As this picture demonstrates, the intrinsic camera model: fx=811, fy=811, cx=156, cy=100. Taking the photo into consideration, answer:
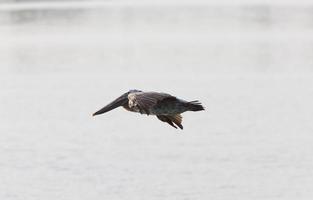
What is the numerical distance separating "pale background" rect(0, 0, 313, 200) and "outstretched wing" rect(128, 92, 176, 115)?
654 inches

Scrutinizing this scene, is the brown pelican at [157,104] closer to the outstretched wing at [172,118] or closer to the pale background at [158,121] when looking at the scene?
the outstretched wing at [172,118]

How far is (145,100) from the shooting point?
411 inches

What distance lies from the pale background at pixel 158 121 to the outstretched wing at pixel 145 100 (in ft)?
54.5

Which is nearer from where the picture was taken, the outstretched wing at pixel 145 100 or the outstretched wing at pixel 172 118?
the outstretched wing at pixel 145 100

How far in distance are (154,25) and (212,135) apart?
196ft

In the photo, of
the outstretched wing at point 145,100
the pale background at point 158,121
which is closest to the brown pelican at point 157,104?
the outstretched wing at point 145,100

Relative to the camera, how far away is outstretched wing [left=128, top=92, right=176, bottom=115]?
1014 cm

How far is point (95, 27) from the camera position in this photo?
98000mm

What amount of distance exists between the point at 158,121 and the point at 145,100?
29645 mm

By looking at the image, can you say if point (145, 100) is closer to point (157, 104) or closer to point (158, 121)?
point (157, 104)

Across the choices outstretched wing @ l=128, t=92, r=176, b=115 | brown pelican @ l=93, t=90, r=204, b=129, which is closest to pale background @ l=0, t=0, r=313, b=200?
brown pelican @ l=93, t=90, r=204, b=129

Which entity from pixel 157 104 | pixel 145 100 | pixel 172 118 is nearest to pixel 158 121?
pixel 172 118

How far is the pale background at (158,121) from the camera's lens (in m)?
29.5

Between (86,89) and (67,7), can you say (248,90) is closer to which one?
(86,89)
